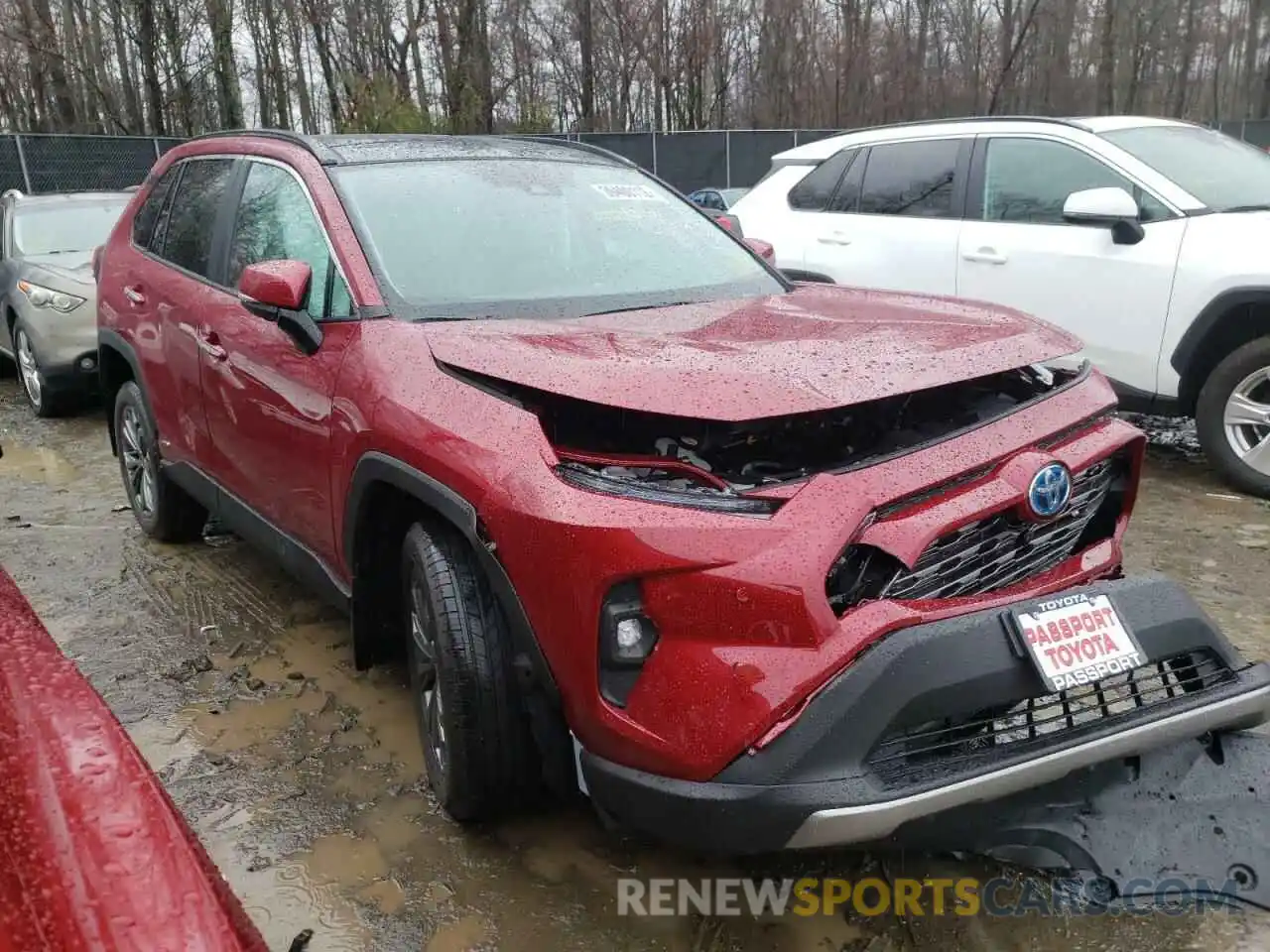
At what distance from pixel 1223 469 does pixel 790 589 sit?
387cm

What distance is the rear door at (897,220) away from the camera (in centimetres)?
586

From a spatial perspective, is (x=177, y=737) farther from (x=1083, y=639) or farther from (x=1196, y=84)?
(x=1196, y=84)

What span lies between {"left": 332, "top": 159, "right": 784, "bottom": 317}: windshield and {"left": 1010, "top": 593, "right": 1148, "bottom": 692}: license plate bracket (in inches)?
58.6

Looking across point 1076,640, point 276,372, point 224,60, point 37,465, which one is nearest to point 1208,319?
point 1076,640

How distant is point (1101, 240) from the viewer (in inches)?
202

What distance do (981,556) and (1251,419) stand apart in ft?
10.9

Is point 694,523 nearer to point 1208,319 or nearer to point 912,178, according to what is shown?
point 1208,319

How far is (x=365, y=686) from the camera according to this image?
3580mm

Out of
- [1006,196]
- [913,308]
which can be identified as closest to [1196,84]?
[1006,196]

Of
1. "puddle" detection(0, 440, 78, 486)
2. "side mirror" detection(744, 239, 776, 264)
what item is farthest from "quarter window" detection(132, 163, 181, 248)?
"side mirror" detection(744, 239, 776, 264)

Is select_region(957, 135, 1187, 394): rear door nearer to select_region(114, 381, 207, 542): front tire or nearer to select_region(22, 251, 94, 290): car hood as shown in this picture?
select_region(114, 381, 207, 542): front tire

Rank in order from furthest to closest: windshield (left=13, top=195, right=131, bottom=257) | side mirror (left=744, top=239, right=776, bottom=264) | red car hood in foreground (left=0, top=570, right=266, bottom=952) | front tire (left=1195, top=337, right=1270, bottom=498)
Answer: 1. windshield (left=13, top=195, right=131, bottom=257)
2. front tire (left=1195, top=337, right=1270, bottom=498)
3. side mirror (left=744, top=239, right=776, bottom=264)
4. red car hood in foreground (left=0, top=570, right=266, bottom=952)

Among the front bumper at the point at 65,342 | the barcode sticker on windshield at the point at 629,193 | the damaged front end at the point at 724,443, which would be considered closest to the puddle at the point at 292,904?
the damaged front end at the point at 724,443

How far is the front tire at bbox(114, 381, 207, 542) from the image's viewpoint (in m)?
4.70
